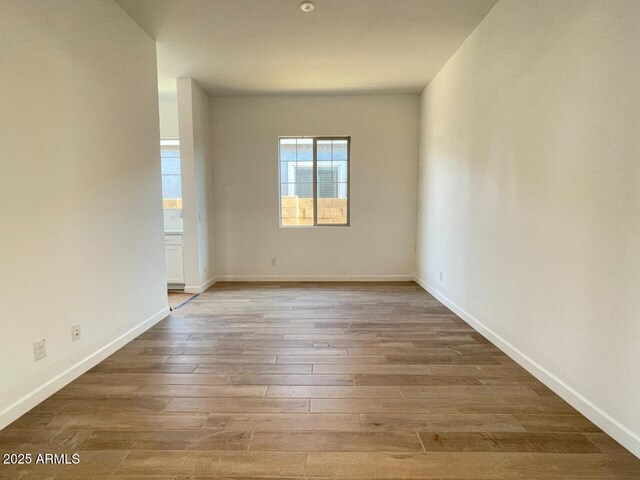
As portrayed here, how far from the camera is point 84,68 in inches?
93.4

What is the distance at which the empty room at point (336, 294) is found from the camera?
5.17ft

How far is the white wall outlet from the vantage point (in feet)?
6.39

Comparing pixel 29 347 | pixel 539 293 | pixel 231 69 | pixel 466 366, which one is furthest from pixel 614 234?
pixel 231 69

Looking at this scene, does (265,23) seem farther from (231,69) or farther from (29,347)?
(29,347)

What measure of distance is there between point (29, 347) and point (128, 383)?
60 centimetres

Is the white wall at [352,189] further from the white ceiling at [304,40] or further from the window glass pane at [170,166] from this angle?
the window glass pane at [170,166]

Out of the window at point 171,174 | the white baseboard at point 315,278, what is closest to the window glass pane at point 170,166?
the window at point 171,174

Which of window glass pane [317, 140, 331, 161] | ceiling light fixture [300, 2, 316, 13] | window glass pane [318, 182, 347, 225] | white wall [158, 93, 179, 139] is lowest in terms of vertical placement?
window glass pane [318, 182, 347, 225]

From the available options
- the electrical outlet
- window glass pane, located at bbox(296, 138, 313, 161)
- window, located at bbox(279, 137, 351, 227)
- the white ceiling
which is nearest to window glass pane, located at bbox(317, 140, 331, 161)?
window, located at bbox(279, 137, 351, 227)

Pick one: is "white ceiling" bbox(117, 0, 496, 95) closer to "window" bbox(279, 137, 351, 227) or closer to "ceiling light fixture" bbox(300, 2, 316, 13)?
"ceiling light fixture" bbox(300, 2, 316, 13)

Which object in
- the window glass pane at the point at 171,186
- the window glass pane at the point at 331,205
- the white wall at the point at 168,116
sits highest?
the white wall at the point at 168,116

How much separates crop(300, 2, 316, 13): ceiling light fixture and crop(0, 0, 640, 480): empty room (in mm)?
39

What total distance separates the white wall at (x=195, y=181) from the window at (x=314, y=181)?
1.19 m

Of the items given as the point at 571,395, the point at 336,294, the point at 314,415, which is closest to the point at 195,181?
the point at 336,294
